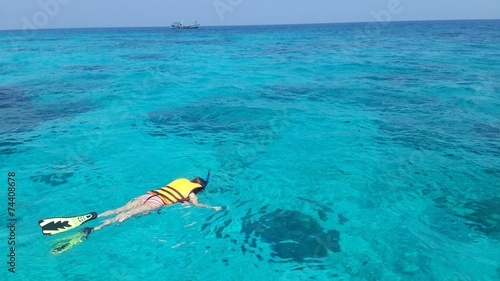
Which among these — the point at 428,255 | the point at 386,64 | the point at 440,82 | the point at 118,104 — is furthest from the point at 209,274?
the point at 386,64

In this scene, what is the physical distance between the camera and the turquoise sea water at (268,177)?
6789mm

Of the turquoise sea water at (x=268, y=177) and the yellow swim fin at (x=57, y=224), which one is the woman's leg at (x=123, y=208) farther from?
the yellow swim fin at (x=57, y=224)

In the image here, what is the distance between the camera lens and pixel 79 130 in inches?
549

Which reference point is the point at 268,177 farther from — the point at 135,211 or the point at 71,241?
the point at 71,241

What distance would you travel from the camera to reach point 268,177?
402 inches

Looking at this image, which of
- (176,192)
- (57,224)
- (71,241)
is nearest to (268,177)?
(176,192)

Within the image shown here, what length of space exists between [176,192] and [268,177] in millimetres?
3237

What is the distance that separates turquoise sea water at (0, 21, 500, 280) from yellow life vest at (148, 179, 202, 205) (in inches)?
19.1

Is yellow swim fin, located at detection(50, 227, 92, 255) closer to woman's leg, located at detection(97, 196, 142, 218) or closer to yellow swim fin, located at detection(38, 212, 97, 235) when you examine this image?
yellow swim fin, located at detection(38, 212, 97, 235)

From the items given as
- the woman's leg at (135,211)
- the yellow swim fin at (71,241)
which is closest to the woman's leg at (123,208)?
the woman's leg at (135,211)

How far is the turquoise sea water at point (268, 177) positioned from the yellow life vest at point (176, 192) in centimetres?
48

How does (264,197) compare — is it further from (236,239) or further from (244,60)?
(244,60)

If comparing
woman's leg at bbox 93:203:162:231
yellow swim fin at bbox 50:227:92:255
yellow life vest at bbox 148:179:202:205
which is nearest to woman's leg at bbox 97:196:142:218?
woman's leg at bbox 93:203:162:231

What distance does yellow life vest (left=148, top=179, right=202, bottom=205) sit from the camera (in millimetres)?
7922
